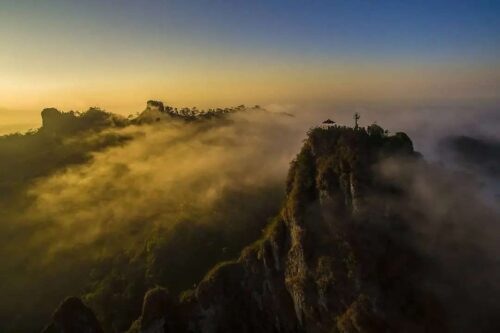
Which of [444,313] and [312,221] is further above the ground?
[312,221]

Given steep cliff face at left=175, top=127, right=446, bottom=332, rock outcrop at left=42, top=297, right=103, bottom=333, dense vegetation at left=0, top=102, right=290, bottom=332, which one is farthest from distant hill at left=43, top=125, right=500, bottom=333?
dense vegetation at left=0, top=102, right=290, bottom=332

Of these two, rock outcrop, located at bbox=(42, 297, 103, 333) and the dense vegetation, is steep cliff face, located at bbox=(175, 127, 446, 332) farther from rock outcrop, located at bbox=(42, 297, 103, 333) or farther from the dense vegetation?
the dense vegetation

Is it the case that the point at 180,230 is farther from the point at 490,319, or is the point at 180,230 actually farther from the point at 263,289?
the point at 490,319

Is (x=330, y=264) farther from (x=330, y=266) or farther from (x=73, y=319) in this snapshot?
(x=73, y=319)

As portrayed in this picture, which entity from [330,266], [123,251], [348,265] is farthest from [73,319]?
[348,265]

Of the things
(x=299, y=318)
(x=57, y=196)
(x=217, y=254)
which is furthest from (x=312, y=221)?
(x=57, y=196)

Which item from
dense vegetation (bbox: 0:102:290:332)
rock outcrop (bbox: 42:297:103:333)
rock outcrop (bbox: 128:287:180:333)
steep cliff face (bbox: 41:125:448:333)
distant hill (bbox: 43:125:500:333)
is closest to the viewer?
distant hill (bbox: 43:125:500:333)

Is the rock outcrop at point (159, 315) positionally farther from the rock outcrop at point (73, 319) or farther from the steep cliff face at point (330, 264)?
the rock outcrop at point (73, 319)

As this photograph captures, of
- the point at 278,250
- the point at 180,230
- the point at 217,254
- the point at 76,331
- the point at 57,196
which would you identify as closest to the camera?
the point at 278,250
